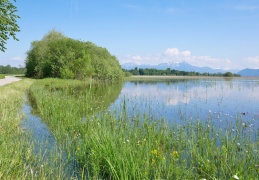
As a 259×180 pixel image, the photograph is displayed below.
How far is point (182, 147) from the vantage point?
9844 millimetres

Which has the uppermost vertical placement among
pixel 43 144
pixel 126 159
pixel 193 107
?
pixel 126 159


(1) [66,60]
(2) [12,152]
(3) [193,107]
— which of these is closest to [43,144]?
(2) [12,152]

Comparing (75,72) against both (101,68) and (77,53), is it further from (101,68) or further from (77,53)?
(101,68)

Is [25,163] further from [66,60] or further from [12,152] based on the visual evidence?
[66,60]

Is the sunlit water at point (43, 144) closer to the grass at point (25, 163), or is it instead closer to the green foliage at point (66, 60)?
the grass at point (25, 163)

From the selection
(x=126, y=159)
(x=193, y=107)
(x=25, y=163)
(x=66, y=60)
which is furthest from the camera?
(x=66, y=60)

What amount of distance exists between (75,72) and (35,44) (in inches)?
1042

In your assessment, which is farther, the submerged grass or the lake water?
the lake water

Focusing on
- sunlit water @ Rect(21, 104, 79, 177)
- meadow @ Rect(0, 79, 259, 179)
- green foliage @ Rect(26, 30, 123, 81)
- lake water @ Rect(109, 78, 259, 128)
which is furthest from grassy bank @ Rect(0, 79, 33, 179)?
green foliage @ Rect(26, 30, 123, 81)

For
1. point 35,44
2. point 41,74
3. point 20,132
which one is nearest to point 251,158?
point 20,132

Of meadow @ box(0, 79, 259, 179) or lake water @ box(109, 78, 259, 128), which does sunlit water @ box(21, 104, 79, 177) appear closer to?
meadow @ box(0, 79, 259, 179)

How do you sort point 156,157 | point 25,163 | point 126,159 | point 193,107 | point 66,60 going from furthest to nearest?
point 66,60, point 193,107, point 156,157, point 25,163, point 126,159

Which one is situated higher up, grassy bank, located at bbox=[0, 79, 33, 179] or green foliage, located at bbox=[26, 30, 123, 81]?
green foliage, located at bbox=[26, 30, 123, 81]

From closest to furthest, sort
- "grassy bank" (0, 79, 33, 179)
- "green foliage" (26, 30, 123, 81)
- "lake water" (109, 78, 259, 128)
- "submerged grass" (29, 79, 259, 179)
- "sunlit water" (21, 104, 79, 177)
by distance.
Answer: "grassy bank" (0, 79, 33, 179) → "submerged grass" (29, 79, 259, 179) → "sunlit water" (21, 104, 79, 177) → "lake water" (109, 78, 259, 128) → "green foliage" (26, 30, 123, 81)
